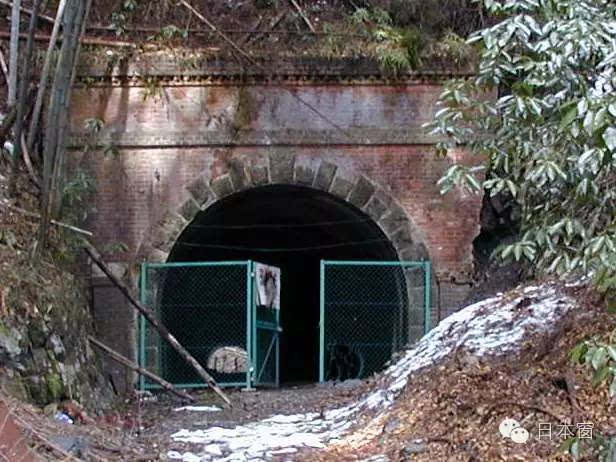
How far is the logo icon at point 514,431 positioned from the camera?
20.4 feet

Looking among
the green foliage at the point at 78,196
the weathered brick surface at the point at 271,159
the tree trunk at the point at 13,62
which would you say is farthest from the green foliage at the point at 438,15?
the tree trunk at the point at 13,62

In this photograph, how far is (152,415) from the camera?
10.0 metres

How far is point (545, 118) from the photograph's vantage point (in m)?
5.67

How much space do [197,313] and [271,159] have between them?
3257mm

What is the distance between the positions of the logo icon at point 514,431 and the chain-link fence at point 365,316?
6610 millimetres

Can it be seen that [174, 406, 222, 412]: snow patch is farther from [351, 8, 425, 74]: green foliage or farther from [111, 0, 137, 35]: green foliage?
[111, 0, 137, 35]: green foliage

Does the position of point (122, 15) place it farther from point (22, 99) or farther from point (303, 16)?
point (22, 99)

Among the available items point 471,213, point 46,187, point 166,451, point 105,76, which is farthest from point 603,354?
point 105,76

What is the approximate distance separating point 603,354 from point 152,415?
22.9ft

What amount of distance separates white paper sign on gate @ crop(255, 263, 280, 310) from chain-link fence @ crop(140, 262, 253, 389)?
38 cm

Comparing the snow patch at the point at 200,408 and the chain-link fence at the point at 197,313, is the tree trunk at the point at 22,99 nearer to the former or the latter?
the chain-link fence at the point at 197,313

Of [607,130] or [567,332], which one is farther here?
[567,332]

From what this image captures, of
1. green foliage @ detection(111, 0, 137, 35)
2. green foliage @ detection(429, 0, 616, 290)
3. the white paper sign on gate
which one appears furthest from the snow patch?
green foliage @ detection(111, 0, 137, 35)

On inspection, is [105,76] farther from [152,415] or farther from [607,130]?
[607,130]
